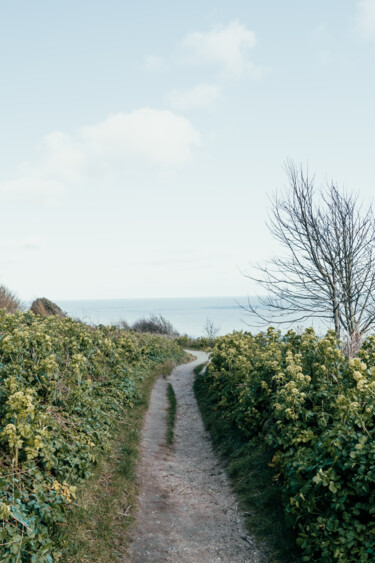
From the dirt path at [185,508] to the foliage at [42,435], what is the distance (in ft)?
3.70

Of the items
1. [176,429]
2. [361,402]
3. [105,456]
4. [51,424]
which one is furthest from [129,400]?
[361,402]

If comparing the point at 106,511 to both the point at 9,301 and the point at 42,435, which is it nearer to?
the point at 42,435

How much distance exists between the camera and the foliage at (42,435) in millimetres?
4137

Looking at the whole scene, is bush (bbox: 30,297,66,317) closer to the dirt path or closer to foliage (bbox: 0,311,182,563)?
foliage (bbox: 0,311,182,563)

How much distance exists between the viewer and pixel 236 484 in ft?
23.1

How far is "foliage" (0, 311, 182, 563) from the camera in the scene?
13.6 feet

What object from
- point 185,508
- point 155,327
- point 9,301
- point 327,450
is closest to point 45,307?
point 9,301

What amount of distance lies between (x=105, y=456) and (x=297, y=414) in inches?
145

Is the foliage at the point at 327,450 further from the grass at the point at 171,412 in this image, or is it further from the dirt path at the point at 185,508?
the grass at the point at 171,412

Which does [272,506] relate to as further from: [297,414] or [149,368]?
[149,368]

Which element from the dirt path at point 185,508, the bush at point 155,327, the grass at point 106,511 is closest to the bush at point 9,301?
the dirt path at point 185,508

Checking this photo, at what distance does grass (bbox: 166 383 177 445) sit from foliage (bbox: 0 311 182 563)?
1526 millimetres

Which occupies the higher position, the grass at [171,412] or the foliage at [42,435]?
the foliage at [42,435]

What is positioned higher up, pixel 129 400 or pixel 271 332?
pixel 271 332
